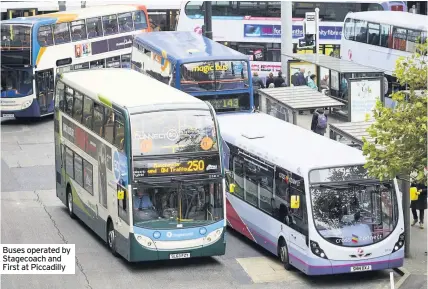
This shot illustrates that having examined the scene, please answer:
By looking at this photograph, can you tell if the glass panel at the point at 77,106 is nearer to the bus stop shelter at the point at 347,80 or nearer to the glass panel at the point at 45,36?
the bus stop shelter at the point at 347,80

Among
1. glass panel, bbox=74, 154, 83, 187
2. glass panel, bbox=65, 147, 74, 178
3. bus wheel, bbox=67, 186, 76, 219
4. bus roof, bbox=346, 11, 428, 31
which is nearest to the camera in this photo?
glass panel, bbox=74, 154, 83, 187

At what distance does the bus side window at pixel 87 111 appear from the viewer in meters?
25.1

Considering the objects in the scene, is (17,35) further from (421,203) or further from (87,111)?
(421,203)

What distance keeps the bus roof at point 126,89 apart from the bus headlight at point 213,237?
2396 mm

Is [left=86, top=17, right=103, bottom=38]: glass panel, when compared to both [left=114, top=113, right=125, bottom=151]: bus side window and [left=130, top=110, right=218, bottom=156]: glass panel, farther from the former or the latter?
[left=130, top=110, right=218, bottom=156]: glass panel

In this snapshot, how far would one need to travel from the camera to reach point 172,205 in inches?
872

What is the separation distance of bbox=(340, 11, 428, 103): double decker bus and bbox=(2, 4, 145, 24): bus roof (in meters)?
8.24

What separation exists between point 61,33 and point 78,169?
15373mm

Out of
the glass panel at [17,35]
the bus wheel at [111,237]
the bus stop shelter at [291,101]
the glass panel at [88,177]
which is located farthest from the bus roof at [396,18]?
the bus wheel at [111,237]

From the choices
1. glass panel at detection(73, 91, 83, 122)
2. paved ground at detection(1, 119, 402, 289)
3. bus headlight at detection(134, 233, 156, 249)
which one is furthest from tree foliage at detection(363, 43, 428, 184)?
glass panel at detection(73, 91, 83, 122)

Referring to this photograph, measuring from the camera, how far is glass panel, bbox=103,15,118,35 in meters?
43.4

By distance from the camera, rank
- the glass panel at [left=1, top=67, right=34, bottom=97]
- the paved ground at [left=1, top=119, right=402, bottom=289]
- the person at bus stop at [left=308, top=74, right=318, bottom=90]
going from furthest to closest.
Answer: the glass panel at [left=1, top=67, right=34, bottom=97], the person at bus stop at [left=308, top=74, right=318, bottom=90], the paved ground at [left=1, top=119, right=402, bottom=289]

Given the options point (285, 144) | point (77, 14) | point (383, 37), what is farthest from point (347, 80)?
point (77, 14)

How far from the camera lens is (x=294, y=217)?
22.1m
